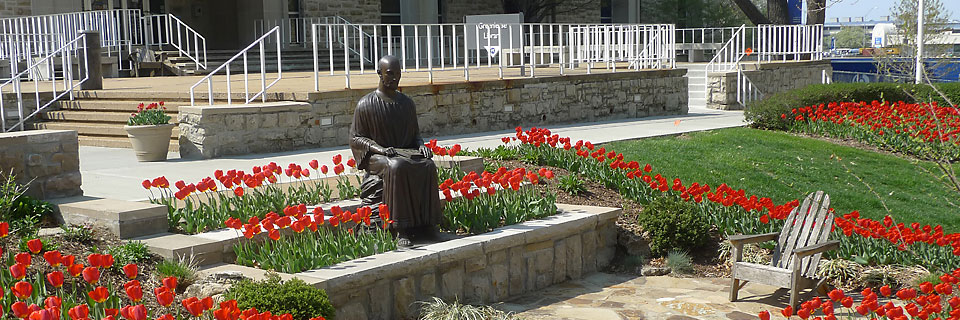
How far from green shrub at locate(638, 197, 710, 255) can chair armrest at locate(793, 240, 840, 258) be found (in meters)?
1.25

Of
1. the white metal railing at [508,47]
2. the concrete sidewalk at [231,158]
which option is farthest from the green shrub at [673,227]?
the white metal railing at [508,47]

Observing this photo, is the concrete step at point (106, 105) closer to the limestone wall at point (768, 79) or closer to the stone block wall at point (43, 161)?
the stone block wall at point (43, 161)

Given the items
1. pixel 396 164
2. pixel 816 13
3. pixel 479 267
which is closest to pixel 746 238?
pixel 479 267

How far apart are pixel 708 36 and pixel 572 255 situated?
78.0 feet

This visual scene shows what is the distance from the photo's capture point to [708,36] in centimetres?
2903

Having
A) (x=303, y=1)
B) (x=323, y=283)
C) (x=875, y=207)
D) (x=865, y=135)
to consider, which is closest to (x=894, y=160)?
(x=865, y=135)

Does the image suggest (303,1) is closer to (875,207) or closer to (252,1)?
(252,1)

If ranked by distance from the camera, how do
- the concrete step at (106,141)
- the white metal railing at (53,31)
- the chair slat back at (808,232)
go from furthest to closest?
the white metal railing at (53,31)
the concrete step at (106,141)
the chair slat back at (808,232)

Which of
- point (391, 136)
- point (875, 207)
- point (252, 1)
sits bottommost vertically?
point (875, 207)

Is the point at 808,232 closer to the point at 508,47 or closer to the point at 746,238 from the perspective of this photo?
the point at 746,238

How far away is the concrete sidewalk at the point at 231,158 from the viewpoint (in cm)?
800

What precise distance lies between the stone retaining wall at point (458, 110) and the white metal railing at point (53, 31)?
5.81 meters

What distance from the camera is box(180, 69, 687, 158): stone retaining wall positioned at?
1019cm

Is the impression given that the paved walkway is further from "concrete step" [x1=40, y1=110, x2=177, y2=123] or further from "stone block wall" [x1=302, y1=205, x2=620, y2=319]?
"concrete step" [x1=40, y1=110, x2=177, y2=123]
